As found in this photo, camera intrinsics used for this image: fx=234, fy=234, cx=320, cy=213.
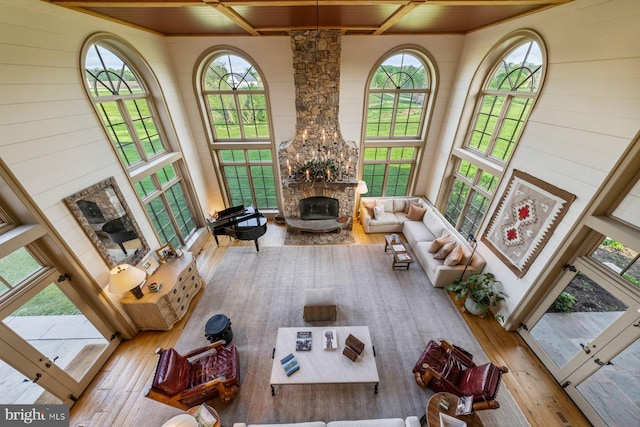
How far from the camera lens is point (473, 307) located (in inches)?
186

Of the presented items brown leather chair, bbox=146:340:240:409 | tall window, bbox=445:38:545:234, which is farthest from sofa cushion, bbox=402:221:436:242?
brown leather chair, bbox=146:340:240:409

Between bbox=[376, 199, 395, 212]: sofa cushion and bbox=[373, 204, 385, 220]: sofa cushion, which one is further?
bbox=[376, 199, 395, 212]: sofa cushion

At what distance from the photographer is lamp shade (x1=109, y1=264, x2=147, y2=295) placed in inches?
150

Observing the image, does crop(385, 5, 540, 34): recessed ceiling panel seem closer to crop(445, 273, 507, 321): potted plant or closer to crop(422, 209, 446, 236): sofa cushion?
crop(422, 209, 446, 236): sofa cushion

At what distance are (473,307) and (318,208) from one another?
4.71m

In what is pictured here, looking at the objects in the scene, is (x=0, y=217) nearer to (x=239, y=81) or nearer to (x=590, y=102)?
(x=239, y=81)

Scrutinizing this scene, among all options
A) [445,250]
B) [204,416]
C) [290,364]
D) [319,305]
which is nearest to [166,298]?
[204,416]

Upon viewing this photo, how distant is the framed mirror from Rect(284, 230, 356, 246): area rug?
3.64 m

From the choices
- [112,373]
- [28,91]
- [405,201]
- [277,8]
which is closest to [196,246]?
[112,373]

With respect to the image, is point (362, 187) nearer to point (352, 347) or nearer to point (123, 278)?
point (352, 347)

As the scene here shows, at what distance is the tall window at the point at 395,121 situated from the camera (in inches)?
253

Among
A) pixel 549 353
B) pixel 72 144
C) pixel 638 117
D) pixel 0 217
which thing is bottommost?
pixel 549 353

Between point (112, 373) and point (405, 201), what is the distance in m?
7.91

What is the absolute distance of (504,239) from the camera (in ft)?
15.2
